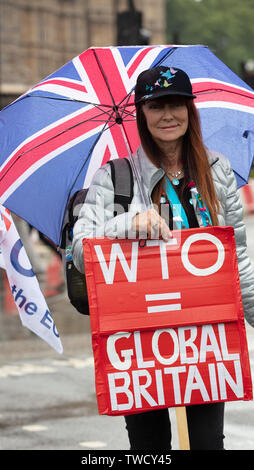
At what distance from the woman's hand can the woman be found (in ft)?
0.28

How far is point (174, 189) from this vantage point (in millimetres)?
3416

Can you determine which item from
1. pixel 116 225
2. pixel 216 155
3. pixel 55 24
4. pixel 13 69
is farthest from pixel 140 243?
pixel 55 24

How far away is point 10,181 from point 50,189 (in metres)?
0.17

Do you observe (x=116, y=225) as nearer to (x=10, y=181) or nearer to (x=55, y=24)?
(x=10, y=181)

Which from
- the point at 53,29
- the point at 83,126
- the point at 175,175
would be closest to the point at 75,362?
the point at 83,126

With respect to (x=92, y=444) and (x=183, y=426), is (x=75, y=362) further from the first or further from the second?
(x=183, y=426)

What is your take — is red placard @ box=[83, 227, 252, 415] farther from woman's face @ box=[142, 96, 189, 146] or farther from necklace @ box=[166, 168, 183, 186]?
woman's face @ box=[142, 96, 189, 146]

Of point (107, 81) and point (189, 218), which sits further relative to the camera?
point (107, 81)

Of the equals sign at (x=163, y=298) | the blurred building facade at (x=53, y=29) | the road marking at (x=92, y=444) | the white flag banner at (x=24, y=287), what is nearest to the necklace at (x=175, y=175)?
the equals sign at (x=163, y=298)

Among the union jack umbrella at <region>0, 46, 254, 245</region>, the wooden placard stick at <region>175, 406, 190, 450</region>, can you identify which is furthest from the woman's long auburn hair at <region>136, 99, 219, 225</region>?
the wooden placard stick at <region>175, 406, 190, 450</region>

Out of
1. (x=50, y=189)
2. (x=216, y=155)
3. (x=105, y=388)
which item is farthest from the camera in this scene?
(x=50, y=189)

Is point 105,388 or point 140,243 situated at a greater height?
point 140,243

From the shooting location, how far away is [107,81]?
4.05 m
